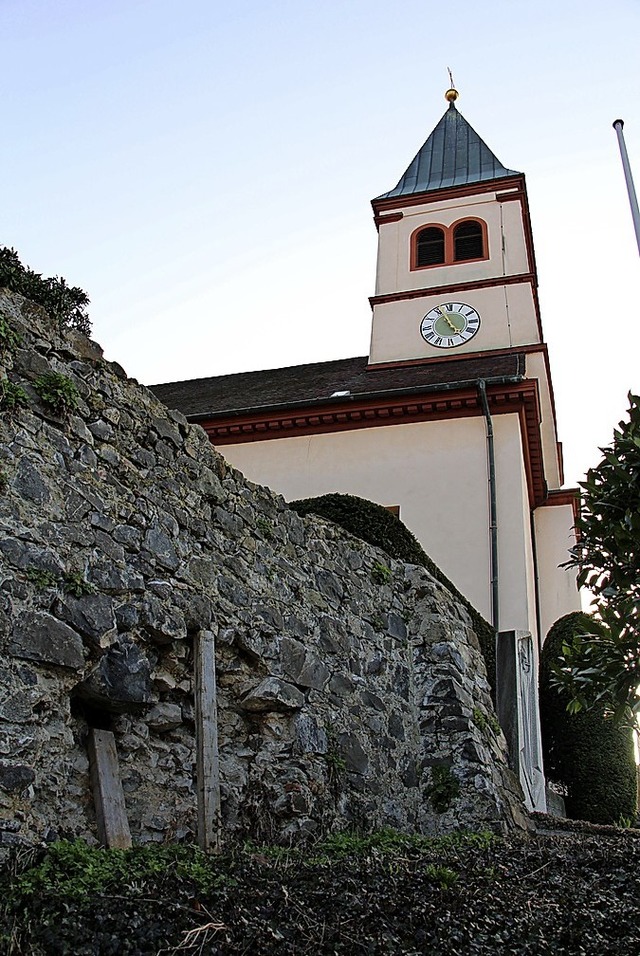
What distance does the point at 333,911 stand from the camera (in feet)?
12.6

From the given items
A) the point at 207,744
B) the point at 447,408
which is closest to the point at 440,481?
the point at 447,408

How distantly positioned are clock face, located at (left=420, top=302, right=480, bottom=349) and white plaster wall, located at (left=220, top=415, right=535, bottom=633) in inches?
185

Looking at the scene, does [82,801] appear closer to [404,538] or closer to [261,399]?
[404,538]

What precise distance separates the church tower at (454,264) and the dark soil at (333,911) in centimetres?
1467

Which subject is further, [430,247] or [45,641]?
[430,247]

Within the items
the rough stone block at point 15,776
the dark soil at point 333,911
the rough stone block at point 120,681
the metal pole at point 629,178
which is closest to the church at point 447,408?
the metal pole at point 629,178

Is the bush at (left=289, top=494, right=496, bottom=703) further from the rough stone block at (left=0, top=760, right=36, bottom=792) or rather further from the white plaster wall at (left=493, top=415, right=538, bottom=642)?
the rough stone block at (left=0, top=760, right=36, bottom=792)

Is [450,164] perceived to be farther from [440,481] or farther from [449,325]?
[440,481]

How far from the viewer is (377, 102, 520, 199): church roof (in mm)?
22344

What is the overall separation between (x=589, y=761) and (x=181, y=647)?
30.4ft

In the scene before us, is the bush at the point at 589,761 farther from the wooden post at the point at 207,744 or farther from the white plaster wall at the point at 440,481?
the wooden post at the point at 207,744

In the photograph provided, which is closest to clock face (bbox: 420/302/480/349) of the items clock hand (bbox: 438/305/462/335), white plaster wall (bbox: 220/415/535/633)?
clock hand (bbox: 438/305/462/335)

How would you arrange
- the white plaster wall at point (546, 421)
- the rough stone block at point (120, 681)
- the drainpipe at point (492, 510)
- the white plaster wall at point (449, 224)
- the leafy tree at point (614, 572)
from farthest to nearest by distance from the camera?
1. the white plaster wall at point (449, 224)
2. the white plaster wall at point (546, 421)
3. the drainpipe at point (492, 510)
4. the leafy tree at point (614, 572)
5. the rough stone block at point (120, 681)

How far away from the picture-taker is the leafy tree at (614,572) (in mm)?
5539
